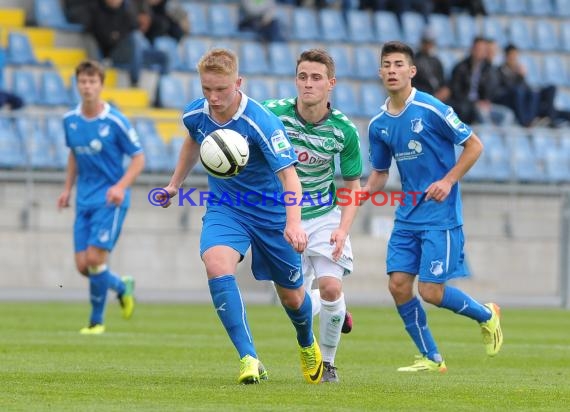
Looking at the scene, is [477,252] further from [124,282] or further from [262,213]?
[262,213]

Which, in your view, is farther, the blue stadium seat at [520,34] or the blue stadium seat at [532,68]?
the blue stadium seat at [520,34]

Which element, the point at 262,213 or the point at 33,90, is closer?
the point at 262,213

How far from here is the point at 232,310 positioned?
340 inches

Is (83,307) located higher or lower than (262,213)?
lower

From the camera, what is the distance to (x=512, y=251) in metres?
21.5

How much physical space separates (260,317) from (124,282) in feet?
7.85

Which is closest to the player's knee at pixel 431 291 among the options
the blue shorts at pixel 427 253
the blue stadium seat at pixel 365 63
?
the blue shorts at pixel 427 253

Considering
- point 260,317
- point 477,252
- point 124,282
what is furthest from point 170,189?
point 477,252

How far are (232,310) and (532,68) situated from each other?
20.6 meters

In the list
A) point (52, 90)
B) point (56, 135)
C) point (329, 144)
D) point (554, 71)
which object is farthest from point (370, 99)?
point (329, 144)

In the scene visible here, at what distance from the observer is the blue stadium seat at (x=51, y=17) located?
24344 mm

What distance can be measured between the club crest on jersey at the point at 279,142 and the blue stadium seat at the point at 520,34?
20.8m

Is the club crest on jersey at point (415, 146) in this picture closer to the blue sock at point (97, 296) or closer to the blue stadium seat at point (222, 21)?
the blue sock at point (97, 296)

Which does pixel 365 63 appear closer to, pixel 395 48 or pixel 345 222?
pixel 395 48
